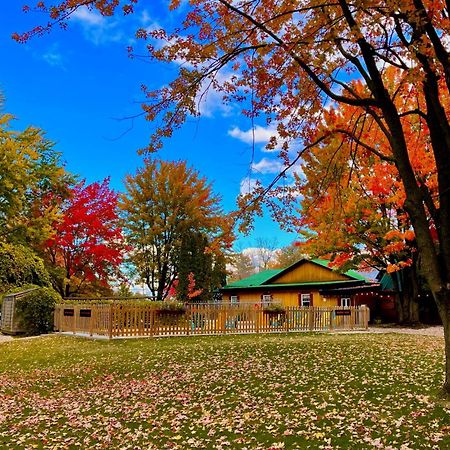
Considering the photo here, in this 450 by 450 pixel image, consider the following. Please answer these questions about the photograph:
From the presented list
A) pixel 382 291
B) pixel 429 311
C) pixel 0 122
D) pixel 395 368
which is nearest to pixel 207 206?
pixel 382 291

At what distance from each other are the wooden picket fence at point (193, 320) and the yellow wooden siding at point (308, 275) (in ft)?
32.3

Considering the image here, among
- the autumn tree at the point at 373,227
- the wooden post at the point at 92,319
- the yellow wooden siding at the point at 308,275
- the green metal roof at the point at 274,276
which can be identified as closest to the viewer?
the wooden post at the point at 92,319

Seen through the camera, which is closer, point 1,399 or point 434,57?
point 434,57

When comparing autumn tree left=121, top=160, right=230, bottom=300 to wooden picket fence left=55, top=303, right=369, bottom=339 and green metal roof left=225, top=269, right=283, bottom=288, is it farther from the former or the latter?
wooden picket fence left=55, top=303, right=369, bottom=339

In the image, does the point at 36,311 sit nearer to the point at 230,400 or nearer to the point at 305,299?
the point at 230,400

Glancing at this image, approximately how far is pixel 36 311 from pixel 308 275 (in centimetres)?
1985

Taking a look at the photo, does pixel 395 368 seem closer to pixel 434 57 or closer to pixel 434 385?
pixel 434 385

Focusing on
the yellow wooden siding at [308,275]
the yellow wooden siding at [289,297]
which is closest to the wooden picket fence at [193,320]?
the yellow wooden siding at [289,297]

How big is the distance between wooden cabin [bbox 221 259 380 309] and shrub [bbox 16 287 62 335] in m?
13.8

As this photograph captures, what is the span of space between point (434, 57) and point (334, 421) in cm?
546

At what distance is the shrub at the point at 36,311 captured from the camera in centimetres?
2159

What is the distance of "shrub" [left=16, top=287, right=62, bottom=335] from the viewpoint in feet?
70.8

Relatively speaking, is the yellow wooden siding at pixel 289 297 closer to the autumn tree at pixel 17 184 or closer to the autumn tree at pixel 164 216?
the autumn tree at pixel 164 216

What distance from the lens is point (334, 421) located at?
6.06m
